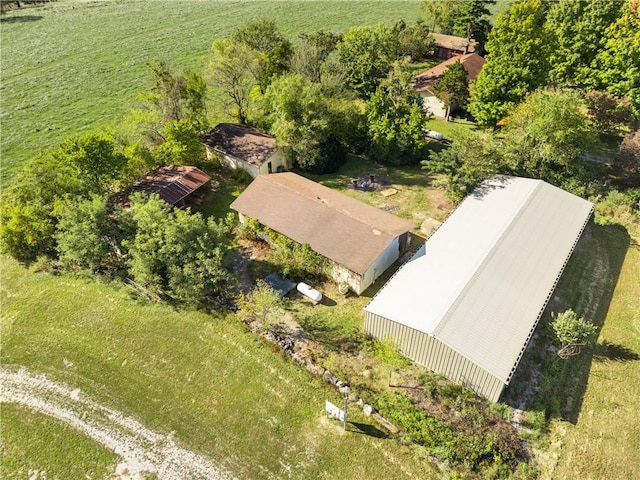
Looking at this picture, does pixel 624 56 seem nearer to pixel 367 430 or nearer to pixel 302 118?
pixel 302 118

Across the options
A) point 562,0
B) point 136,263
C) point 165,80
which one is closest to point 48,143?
point 165,80

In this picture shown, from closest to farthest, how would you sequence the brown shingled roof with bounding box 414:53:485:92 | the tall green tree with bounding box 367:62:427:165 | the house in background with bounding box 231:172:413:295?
the house in background with bounding box 231:172:413:295 → the tall green tree with bounding box 367:62:427:165 → the brown shingled roof with bounding box 414:53:485:92

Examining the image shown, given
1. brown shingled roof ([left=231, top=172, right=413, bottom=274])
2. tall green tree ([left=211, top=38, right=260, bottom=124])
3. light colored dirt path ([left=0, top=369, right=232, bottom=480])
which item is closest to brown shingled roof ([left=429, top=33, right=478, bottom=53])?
tall green tree ([left=211, top=38, right=260, bottom=124])

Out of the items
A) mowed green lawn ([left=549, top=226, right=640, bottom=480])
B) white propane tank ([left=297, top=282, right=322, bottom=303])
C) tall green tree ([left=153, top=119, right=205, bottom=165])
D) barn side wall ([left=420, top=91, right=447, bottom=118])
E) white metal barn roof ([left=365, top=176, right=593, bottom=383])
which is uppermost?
tall green tree ([left=153, top=119, right=205, bottom=165])

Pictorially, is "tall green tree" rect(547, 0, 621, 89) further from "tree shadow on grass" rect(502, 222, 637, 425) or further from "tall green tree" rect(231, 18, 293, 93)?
"tall green tree" rect(231, 18, 293, 93)

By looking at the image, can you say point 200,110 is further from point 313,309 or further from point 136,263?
point 313,309

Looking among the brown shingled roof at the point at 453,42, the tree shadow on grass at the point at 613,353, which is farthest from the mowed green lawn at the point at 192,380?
the brown shingled roof at the point at 453,42
